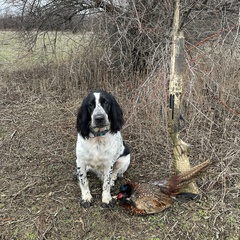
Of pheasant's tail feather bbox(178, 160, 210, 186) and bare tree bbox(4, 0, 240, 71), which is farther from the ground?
bare tree bbox(4, 0, 240, 71)

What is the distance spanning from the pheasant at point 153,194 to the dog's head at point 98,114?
0.63 metres

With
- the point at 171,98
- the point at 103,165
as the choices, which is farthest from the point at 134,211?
the point at 171,98

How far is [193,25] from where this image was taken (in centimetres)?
531

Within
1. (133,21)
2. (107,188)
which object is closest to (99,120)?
(107,188)

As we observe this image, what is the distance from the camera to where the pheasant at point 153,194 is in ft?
8.64

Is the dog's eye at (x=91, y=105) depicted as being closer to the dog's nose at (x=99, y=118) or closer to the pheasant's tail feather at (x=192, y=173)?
the dog's nose at (x=99, y=118)

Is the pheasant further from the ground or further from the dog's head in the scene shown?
the dog's head

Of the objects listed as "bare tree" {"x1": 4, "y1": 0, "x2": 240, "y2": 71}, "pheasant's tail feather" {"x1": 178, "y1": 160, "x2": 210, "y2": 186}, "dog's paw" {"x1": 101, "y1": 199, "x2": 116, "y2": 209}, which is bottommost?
"dog's paw" {"x1": 101, "y1": 199, "x2": 116, "y2": 209}

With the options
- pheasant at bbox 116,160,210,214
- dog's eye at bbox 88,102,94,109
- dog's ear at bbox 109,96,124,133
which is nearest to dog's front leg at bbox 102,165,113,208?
pheasant at bbox 116,160,210,214

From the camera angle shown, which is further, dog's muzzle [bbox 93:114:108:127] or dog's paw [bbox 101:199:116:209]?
dog's paw [bbox 101:199:116:209]

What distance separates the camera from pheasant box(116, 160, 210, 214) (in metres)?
2.63

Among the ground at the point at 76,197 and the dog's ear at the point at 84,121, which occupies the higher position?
the dog's ear at the point at 84,121

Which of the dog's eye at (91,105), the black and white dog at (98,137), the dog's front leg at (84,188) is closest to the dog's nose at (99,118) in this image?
the black and white dog at (98,137)

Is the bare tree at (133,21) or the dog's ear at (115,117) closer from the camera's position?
the dog's ear at (115,117)
